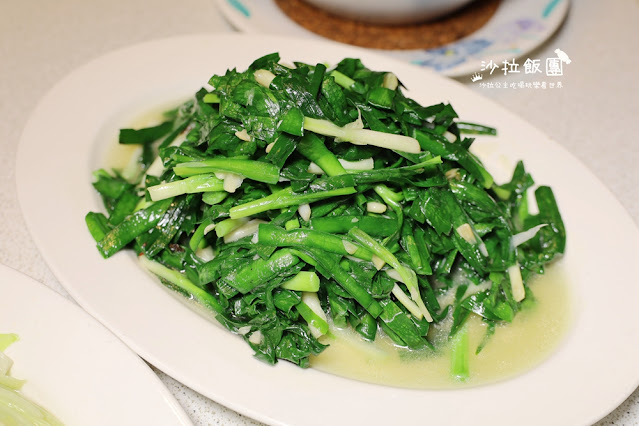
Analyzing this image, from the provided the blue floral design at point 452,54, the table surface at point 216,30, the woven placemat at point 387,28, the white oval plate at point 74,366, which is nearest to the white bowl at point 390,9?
the woven placemat at point 387,28

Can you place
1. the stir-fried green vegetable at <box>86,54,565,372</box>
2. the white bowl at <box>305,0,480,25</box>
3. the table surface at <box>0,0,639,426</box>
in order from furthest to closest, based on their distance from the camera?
the white bowl at <box>305,0,480,25</box>
the table surface at <box>0,0,639,426</box>
the stir-fried green vegetable at <box>86,54,565,372</box>

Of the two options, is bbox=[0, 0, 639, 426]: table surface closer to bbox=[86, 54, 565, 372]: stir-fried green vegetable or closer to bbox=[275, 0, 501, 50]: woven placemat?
bbox=[275, 0, 501, 50]: woven placemat

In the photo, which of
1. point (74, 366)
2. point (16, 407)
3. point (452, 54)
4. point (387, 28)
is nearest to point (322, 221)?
point (74, 366)

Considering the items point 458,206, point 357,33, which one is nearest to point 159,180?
point 458,206

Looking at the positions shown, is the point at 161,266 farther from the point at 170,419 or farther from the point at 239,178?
the point at 170,419

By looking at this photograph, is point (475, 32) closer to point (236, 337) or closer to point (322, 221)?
point (322, 221)

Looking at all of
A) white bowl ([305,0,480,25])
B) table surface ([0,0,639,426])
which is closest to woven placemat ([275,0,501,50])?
white bowl ([305,0,480,25])

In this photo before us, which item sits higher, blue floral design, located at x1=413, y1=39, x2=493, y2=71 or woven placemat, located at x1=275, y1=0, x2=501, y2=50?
woven placemat, located at x1=275, y1=0, x2=501, y2=50

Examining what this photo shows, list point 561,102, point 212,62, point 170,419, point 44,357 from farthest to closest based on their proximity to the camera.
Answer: point 561,102
point 212,62
point 44,357
point 170,419
